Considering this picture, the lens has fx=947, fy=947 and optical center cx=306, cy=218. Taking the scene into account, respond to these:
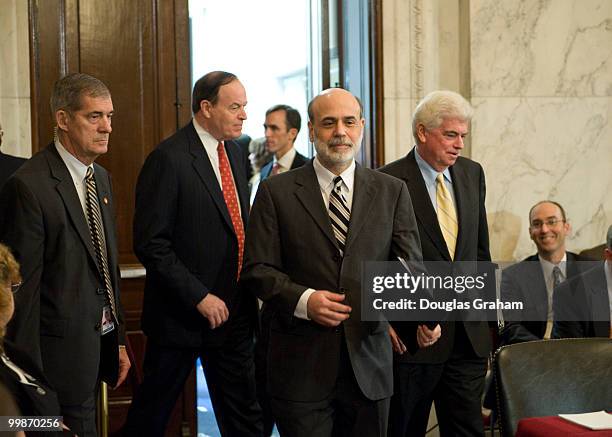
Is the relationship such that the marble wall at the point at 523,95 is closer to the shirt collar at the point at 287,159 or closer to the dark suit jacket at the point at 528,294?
the dark suit jacket at the point at 528,294

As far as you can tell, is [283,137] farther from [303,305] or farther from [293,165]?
[303,305]

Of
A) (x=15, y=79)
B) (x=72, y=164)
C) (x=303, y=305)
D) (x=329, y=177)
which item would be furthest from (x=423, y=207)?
(x=15, y=79)

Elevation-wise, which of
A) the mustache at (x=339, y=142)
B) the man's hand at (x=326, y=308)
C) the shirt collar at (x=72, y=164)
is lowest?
the man's hand at (x=326, y=308)

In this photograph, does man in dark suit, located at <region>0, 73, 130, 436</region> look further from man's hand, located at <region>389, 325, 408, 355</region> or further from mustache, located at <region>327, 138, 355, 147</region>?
man's hand, located at <region>389, 325, 408, 355</region>

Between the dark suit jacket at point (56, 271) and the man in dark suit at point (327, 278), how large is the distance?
66 centimetres

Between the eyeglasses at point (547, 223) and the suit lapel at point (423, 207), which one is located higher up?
the suit lapel at point (423, 207)

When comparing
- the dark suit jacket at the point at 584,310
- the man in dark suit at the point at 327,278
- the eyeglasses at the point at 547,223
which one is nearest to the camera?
the man in dark suit at the point at 327,278

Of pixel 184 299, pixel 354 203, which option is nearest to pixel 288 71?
pixel 184 299

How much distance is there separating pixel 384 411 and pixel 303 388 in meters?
0.34

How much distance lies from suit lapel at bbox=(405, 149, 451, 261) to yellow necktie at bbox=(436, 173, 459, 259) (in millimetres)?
48

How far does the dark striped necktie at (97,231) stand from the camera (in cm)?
376

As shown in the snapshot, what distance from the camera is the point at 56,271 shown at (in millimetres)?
3580

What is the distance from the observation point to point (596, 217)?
244 inches

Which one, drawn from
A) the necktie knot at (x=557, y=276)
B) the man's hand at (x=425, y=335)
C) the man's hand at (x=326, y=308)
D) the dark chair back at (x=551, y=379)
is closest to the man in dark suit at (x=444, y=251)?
the man's hand at (x=425, y=335)
